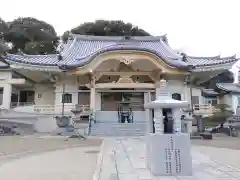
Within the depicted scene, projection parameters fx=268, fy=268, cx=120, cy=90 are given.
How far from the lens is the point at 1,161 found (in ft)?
25.4

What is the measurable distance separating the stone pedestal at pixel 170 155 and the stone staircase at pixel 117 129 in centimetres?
1205

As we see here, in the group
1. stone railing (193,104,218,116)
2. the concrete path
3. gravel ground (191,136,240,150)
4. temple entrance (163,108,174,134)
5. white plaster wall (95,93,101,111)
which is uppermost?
white plaster wall (95,93,101,111)

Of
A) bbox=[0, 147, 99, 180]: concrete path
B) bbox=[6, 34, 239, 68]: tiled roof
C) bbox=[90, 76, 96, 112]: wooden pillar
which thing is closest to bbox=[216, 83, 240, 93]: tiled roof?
bbox=[6, 34, 239, 68]: tiled roof

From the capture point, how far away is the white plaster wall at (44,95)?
24.4 metres

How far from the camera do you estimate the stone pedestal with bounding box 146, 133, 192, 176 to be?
529 cm

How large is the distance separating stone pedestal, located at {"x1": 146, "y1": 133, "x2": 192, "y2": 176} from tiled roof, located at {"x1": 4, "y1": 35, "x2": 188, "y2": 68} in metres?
15.9

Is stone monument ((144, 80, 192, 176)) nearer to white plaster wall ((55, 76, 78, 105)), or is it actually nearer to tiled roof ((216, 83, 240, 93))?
white plaster wall ((55, 76, 78, 105))

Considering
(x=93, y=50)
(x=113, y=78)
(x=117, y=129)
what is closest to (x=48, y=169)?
(x=117, y=129)

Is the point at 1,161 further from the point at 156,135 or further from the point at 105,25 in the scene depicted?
the point at 105,25

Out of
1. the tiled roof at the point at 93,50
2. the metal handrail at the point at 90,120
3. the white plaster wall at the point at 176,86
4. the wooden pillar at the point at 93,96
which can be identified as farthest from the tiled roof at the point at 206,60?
the metal handrail at the point at 90,120

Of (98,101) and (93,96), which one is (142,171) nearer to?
(93,96)

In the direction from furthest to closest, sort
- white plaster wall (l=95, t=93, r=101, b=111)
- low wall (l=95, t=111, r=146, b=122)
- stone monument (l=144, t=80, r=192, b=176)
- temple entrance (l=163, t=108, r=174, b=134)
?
white plaster wall (l=95, t=93, r=101, b=111) → low wall (l=95, t=111, r=146, b=122) → temple entrance (l=163, t=108, r=174, b=134) → stone monument (l=144, t=80, r=192, b=176)

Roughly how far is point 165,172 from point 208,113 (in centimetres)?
1729

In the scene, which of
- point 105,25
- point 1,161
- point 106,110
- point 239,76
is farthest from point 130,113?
point 105,25
